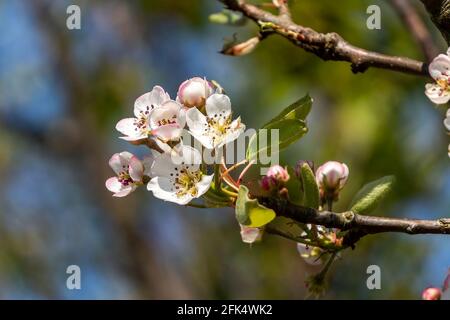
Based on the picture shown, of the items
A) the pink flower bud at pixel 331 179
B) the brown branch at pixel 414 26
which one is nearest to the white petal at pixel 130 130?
the pink flower bud at pixel 331 179

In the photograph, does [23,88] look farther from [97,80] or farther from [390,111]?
[390,111]

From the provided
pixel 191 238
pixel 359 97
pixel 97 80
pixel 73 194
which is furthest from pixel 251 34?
pixel 73 194

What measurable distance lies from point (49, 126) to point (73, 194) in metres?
0.49

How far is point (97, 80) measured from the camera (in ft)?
18.4

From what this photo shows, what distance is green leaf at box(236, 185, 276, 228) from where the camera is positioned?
1329mm

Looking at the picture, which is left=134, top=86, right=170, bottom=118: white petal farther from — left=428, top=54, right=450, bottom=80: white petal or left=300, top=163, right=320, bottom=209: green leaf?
left=428, top=54, right=450, bottom=80: white petal

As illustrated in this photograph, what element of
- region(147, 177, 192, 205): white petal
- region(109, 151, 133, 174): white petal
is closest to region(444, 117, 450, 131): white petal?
region(147, 177, 192, 205): white petal

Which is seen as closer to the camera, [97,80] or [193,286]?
[193,286]

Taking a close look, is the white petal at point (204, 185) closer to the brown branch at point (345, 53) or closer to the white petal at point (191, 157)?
the white petal at point (191, 157)

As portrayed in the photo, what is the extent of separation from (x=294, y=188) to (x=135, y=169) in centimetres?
29

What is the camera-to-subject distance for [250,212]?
1.34 metres

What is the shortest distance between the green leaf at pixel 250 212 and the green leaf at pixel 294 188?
173mm

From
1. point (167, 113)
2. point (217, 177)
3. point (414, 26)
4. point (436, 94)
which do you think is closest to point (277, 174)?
A: point (217, 177)

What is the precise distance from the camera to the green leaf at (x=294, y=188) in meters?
1.53
